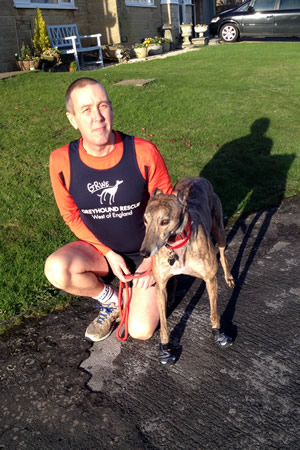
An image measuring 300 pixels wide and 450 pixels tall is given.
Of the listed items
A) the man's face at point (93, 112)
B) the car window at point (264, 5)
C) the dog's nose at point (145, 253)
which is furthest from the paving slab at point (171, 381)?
the car window at point (264, 5)

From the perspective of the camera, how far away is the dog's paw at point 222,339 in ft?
11.7

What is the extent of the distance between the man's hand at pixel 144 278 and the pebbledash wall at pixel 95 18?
13.8 meters

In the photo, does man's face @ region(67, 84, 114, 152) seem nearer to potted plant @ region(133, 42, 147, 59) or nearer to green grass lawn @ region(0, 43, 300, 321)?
green grass lawn @ region(0, 43, 300, 321)

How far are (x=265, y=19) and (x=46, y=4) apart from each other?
476 inches

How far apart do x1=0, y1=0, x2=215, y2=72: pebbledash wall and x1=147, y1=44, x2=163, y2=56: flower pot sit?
45.0 inches

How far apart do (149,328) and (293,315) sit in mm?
1373

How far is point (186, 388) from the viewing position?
322cm

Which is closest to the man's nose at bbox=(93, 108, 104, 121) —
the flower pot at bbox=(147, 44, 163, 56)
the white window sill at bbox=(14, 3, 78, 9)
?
the white window sill at bbox=(14, 3, 78, 9)

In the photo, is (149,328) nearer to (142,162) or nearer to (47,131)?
(142,162)

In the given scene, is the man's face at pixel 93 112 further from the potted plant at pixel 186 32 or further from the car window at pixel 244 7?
the potted plant at pixel 186 32

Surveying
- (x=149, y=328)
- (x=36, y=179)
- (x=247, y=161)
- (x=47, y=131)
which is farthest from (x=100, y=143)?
(x=47, y=131)

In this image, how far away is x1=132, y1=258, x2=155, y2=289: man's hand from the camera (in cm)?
376

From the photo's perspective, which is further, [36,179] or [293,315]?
[36,179]

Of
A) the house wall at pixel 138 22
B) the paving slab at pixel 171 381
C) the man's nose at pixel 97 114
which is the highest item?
the house wall at pixel 138 22
